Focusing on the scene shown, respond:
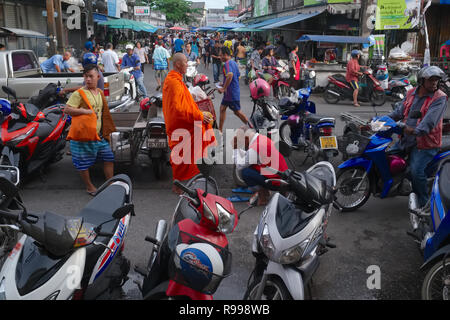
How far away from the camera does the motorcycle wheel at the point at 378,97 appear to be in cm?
1184

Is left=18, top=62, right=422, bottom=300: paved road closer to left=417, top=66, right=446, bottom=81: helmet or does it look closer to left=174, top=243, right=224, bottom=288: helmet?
left=174, top=243, right=224, bottom=288: helmet

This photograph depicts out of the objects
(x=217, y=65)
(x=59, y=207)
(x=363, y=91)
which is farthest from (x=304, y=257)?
(x=217, y=65)

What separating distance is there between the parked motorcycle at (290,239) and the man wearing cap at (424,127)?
6.01 ft

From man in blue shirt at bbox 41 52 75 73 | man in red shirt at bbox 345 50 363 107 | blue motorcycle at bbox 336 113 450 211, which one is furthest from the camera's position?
man in red shirt at bbox 345 50 363 107

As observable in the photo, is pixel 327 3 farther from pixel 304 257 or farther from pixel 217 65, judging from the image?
pixel 304 257

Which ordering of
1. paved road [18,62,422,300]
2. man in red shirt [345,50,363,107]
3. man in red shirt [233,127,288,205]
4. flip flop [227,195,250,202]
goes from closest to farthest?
paved road [18,62,422,300], man in red shirt [233,127,288,205], flip flop [227,195,250,202], man in red shirt [345,50,363,107]

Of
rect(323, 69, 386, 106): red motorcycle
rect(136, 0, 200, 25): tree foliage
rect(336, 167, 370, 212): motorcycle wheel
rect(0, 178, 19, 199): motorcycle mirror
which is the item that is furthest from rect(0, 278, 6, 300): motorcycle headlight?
rect(136, 0, 200, 25): tree foliage

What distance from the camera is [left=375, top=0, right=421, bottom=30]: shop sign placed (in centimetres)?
1341

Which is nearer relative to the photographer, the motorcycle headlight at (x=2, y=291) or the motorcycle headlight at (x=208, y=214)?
the motorcycle headlight at (x=2, y=291)

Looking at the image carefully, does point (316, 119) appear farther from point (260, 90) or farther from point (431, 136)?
point (431, 136)

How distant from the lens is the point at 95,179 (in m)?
6.09

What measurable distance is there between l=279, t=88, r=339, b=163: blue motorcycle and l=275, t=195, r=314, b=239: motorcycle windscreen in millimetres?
3218

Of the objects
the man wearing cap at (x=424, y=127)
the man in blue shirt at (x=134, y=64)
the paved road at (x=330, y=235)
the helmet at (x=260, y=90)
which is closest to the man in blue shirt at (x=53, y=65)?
the man in blue shirt at (x=134, y=64)

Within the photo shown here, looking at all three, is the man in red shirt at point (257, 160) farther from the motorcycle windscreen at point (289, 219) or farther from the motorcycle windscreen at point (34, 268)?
the motorcycle windscreen at point (34, 268)
